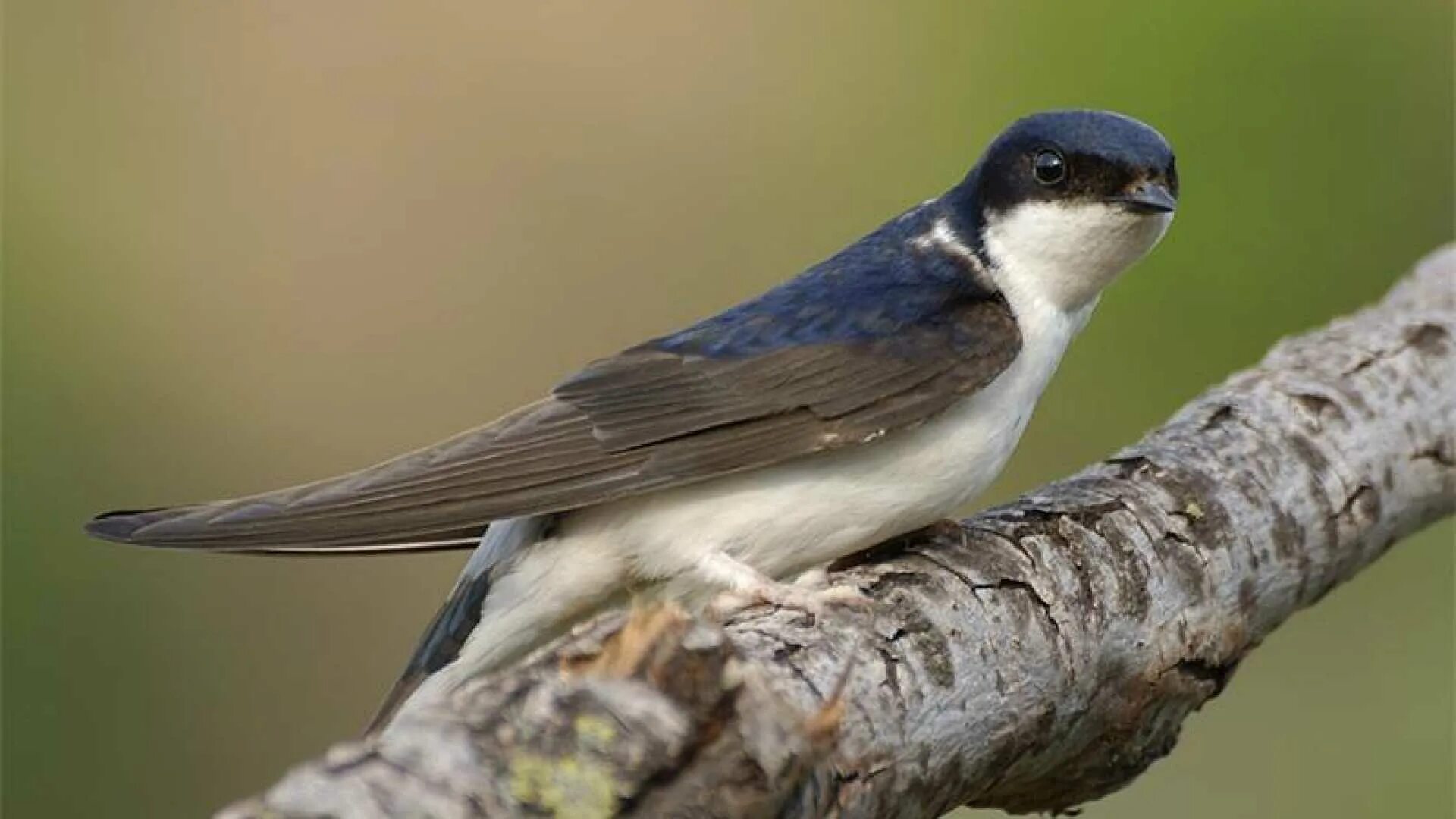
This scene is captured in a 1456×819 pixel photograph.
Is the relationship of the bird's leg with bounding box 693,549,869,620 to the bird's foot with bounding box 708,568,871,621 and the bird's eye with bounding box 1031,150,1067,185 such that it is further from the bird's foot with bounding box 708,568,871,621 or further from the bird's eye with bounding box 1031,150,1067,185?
the bird's eye with bounding box 1031,150,1067,185

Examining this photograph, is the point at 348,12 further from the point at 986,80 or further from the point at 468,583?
the point at 468,583

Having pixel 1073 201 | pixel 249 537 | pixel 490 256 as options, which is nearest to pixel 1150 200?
pixel 1073 201

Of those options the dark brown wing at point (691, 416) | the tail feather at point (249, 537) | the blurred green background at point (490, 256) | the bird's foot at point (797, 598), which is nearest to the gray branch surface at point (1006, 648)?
the bird's foot at point (797, 598)

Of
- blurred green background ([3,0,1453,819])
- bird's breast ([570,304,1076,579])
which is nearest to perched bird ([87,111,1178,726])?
bird's breast ([570,304,1076,579])

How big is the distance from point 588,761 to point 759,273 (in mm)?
2809

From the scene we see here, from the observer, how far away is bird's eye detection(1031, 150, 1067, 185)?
2320 mm

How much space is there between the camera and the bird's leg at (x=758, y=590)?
1.88 meters

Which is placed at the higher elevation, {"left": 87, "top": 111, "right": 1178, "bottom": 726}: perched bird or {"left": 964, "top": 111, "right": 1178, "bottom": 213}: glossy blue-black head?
{"left": 964, "top": 111, "right": 1178, "bottom": 213}: glossy blue-black head

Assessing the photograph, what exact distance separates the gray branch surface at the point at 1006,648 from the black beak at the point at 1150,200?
0.82 feet

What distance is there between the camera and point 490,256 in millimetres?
4273

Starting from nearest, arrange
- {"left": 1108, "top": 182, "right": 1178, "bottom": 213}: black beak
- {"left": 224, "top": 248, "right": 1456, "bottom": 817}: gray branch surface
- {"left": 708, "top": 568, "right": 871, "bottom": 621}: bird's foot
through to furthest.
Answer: {"left": 224, "top": 248, "right": 1456, "bottom": 817}: gray branch surface → {"left": 708, "top": 568, "right": 871, "bottom": 621}: bird's foot → {"left": 1108, "top": 182, "right": 1178, "bottom": 213}: black beak

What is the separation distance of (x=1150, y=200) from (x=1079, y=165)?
10 cm

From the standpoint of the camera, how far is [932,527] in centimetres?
220

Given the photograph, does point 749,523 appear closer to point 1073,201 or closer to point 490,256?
point 1073,201
